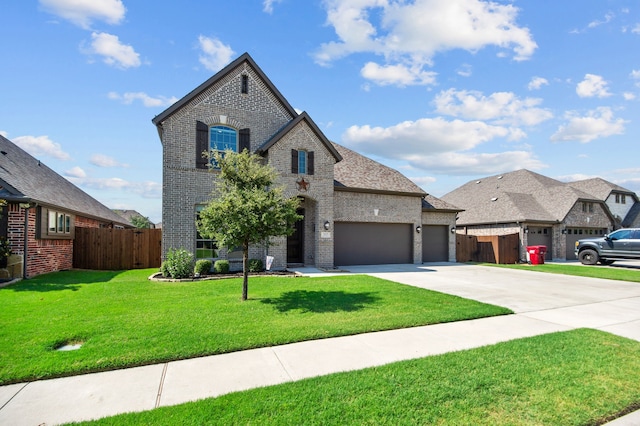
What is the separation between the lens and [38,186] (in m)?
13.2

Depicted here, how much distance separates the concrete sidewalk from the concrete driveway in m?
0.04

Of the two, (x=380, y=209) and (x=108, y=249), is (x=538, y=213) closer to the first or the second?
(x=380, y=209)

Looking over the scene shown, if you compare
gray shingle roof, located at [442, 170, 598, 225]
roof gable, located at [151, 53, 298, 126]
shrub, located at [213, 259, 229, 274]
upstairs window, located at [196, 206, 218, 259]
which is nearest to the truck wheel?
gray shingle roof, located at [442, 170, 598, 225]

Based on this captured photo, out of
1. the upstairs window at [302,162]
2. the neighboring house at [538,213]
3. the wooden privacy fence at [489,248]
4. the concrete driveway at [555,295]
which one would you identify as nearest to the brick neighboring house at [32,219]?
the upstairs window at [302,162]

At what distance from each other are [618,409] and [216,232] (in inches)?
282

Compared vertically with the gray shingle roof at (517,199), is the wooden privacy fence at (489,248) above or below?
below

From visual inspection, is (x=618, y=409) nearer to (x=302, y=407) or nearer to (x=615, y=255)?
(x=302, y=407)

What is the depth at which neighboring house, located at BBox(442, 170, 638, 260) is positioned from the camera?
22.0 metres

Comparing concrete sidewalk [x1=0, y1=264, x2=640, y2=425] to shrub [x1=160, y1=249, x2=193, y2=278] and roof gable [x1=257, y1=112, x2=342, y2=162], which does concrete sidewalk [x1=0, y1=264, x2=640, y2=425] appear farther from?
roof gable [x1=257, y1=112, x2=342, y2=162]

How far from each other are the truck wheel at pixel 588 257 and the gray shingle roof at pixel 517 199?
336 cm

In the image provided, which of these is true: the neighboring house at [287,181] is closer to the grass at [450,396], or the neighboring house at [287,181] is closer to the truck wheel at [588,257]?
the truck wheel at [588,257]

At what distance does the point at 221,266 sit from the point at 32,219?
6.85 metres

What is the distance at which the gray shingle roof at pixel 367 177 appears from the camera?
16219 millimetres

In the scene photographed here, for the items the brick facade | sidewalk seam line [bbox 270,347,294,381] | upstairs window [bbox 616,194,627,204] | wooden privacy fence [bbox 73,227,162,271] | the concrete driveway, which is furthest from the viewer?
upstairs window [bbox 616,194,627,204]
